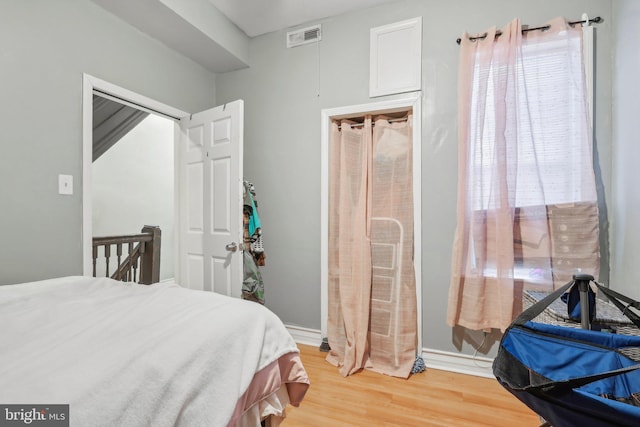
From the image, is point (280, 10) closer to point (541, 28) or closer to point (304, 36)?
point (304, 36)

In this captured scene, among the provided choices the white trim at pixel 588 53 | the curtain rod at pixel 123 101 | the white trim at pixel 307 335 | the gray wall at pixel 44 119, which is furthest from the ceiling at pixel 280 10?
the white trim at pixel 307 335

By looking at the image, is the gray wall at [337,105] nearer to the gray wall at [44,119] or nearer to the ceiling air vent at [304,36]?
the ceiling air vent at [304,36]

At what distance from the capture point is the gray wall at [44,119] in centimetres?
169

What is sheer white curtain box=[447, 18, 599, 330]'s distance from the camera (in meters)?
1.89

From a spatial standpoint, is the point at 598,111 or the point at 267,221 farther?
the point at 267,221

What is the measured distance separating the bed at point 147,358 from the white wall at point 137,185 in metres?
2.76

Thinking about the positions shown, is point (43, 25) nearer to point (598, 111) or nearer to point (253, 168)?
point (253, 168)

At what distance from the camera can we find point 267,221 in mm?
2930

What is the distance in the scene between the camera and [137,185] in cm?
418

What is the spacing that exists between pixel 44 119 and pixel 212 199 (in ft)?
3.82

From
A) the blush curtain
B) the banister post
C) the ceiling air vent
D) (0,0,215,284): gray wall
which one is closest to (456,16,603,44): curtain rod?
the blush curtain

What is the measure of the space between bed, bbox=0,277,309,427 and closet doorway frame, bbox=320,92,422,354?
140 cm

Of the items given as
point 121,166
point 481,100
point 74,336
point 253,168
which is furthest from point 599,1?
point 121,166

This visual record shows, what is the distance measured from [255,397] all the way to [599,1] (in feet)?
9.59
